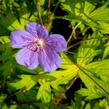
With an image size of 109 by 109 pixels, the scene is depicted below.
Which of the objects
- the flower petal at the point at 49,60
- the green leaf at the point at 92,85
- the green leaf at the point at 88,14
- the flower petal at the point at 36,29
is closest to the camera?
the flower petal at the point at 36,29

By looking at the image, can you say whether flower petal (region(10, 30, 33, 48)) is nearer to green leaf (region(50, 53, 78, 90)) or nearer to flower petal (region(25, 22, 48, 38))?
flower petal (region(25, 22, 48, 38))

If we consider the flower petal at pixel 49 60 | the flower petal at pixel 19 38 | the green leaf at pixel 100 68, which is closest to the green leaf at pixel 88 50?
the green leaf at pixel 100 68

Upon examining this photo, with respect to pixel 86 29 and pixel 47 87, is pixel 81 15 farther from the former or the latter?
pixel 47 87

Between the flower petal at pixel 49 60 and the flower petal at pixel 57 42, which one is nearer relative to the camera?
the flower petal at pixel 57 42

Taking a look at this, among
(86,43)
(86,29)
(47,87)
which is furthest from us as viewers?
(86,29)

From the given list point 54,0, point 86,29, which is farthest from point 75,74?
point 54,0

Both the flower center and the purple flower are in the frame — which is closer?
the purple flower

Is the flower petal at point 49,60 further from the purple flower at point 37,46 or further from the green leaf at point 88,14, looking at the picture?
the green leaf at point 88,14

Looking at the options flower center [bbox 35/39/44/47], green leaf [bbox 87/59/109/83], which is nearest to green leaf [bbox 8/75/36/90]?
flower center [bbox 35/39/44/47]
